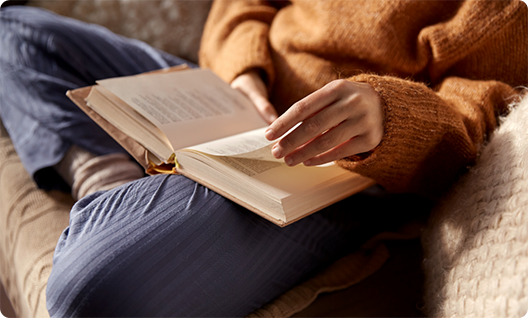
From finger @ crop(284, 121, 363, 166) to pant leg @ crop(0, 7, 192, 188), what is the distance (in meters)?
0.39

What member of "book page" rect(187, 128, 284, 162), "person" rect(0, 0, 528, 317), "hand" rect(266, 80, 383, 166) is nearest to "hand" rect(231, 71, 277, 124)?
"person" rect(0, 0, 528, 317)

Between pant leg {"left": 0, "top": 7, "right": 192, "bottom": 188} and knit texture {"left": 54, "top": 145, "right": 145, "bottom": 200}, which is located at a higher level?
pant leg {"left": 0, "top": 7, "right": 192, "bottom": 188}

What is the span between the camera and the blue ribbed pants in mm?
369

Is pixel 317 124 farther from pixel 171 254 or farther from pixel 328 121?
pixel 171 254

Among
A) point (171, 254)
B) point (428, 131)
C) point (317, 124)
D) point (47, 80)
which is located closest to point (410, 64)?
point (428, 131)

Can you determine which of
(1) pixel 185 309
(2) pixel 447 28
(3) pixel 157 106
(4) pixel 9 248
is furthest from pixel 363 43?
(4) pixel 9 248

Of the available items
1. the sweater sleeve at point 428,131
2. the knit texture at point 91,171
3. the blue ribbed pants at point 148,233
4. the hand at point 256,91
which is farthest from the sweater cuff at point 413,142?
the knit texture at point 91,171

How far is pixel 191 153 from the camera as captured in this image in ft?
1.39

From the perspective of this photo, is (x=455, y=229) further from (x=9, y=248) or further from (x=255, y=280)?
(x=9, y=248)

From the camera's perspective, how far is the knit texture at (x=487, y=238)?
31 cm

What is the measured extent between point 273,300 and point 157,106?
1.01 feet

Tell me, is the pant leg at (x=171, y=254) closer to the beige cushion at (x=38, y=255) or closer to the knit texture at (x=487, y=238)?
the beige cushion at (x=38, y=255)

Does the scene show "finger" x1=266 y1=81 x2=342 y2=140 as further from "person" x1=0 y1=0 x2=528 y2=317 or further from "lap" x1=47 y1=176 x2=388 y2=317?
"lap" x1=47 y1=176 x2=388 y2=317

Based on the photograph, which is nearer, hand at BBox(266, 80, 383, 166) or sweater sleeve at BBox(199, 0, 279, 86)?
hand at BBox(266, 80, 383, 166)
